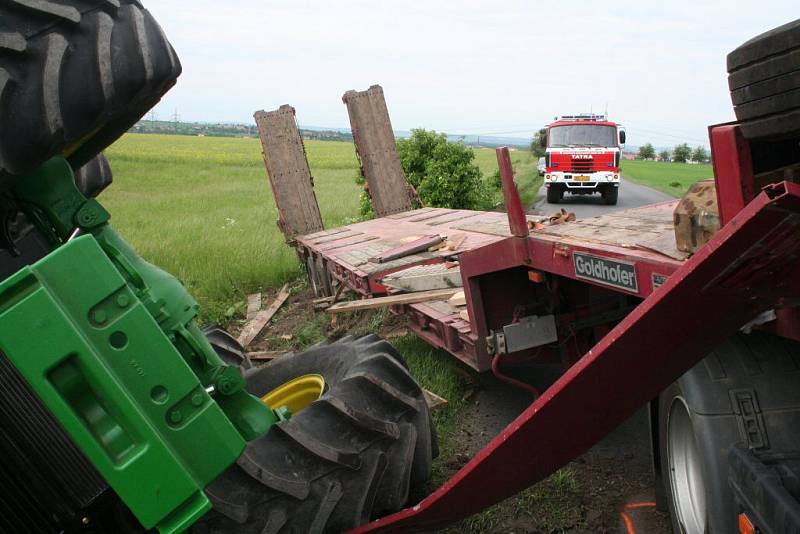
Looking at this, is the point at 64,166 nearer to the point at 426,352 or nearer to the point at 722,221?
the point at 722,221

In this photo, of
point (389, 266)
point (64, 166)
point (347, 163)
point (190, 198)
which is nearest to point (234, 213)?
point (190, 198)

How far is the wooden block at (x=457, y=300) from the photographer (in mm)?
5289

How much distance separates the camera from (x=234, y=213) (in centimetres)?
1880

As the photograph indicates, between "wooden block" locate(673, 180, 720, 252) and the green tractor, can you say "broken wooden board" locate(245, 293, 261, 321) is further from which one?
"wooden block" locate(673, 180, 720, 252)

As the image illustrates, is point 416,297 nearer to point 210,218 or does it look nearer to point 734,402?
point 734,402

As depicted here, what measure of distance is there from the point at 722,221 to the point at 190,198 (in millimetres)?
22702

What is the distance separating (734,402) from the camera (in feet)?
8.19

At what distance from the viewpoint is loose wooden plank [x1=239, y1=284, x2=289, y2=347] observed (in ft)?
25.1

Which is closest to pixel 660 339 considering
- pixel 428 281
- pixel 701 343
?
pixel 701 343

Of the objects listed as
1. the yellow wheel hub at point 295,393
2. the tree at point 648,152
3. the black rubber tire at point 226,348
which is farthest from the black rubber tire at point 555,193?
the tree at point 648,152

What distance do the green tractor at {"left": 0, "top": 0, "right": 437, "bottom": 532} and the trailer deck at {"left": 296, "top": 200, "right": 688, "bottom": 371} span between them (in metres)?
1.22

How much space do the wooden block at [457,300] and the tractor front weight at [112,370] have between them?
313 cm

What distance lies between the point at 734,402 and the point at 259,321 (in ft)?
20.7

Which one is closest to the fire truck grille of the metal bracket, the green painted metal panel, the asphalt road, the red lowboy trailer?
the asphalt road
